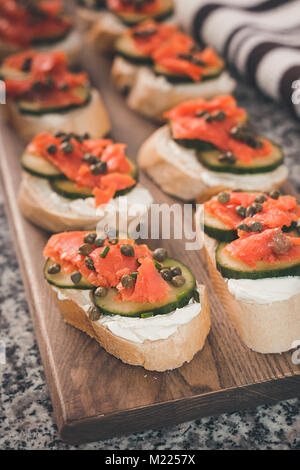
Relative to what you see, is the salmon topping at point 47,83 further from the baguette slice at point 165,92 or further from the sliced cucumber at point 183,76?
the sliced cucumber at point 183,76

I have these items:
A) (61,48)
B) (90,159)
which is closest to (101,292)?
(90,159)

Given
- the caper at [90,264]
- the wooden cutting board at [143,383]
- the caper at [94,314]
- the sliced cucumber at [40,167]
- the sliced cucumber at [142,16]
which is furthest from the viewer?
the sliced cucumber at [142,16]

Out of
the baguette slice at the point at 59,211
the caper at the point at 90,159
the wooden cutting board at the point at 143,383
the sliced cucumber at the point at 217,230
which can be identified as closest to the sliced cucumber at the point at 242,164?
the baguette slice at the point at 59,211

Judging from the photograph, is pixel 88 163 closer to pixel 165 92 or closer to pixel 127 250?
pixel 127 250

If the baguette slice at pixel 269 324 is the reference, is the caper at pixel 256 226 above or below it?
above

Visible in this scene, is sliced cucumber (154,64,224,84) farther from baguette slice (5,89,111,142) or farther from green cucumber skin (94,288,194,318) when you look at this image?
green cucumber skin (94,288,194,318)
